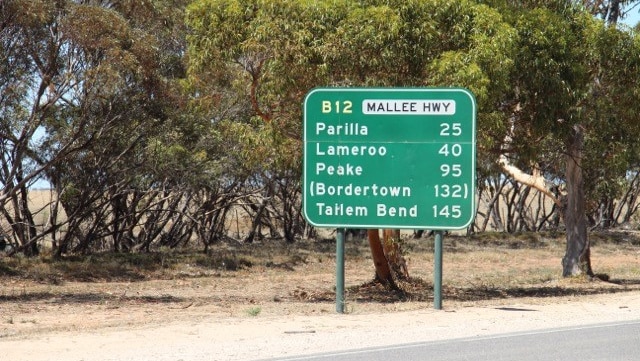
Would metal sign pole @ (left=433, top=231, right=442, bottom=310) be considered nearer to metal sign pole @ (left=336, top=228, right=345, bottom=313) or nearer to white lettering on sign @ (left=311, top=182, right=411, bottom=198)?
white lettering on sign @ (left=311, top=182, right=411, bottom=198)

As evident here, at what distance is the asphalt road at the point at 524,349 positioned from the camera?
12.1 metres

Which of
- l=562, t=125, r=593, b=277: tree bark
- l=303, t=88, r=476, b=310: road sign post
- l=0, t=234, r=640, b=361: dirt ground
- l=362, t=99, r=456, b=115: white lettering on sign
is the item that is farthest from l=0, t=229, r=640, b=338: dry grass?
l=362, t=99, r=456, b=115: white lettering on sign

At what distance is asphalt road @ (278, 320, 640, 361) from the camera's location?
1212 cm

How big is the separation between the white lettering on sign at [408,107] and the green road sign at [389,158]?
0.05 feet

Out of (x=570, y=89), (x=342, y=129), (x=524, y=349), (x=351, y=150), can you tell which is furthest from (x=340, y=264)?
(x=570, y=89)

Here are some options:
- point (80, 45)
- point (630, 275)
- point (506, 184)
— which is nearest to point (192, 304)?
point (80, 45)

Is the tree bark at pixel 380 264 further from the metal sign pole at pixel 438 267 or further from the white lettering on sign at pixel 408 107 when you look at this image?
the white lettering on sign at pixel 408 107

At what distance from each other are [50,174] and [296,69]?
36.2 feet

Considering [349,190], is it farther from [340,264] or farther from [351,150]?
[340,264]

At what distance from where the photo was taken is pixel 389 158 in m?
17.6

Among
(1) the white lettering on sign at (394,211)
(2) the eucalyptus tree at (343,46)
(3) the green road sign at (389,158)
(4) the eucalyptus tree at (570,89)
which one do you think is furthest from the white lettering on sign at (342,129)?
(4) the eucalyptus tree at (570,89)

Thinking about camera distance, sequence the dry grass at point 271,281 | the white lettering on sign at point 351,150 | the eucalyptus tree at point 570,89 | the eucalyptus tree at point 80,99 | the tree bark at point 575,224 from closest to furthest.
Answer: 1. the white lettering on sign at point 351,150
2. the dry grass at point 271,281
3. the eucalyptus tree at point 570,89
4. the eucalyptus tree at point 80,99
5. the tree bark at point 575,224

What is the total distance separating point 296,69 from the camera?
65.7 ft

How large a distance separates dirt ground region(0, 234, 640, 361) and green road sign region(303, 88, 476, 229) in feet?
5.40
